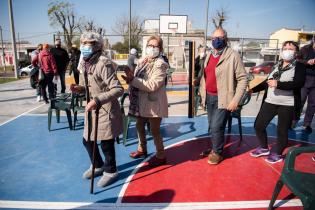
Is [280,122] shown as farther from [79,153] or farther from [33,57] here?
[33,57]

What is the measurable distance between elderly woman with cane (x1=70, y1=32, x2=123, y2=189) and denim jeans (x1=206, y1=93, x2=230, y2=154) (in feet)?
4.63

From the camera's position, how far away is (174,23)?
1803cm

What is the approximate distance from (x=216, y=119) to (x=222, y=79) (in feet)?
1.96

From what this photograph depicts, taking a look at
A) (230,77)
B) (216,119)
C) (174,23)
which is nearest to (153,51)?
(230,77)

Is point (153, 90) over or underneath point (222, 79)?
underneath

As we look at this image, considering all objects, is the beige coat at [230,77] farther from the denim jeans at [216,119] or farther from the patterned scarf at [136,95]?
the patterned scarf at [136,95]

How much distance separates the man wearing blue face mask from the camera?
3.59 metres

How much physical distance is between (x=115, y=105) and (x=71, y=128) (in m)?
2.94

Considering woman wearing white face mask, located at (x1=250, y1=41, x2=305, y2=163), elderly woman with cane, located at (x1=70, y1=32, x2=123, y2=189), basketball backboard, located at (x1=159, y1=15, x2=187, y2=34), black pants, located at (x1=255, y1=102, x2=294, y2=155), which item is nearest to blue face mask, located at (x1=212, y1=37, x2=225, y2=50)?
woman wearing white face mask, located at (x1=250, y1=41, x2=305, y2=163)

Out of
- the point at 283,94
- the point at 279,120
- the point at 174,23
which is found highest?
the point at 174,23

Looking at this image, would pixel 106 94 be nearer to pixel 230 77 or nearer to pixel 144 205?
pixel 144 205

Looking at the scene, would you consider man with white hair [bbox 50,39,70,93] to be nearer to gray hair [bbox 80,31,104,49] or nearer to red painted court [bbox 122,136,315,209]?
red painted court [bbox 122,136,315,209]

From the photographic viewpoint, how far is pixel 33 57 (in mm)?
9211

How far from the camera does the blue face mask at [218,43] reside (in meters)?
3.61
